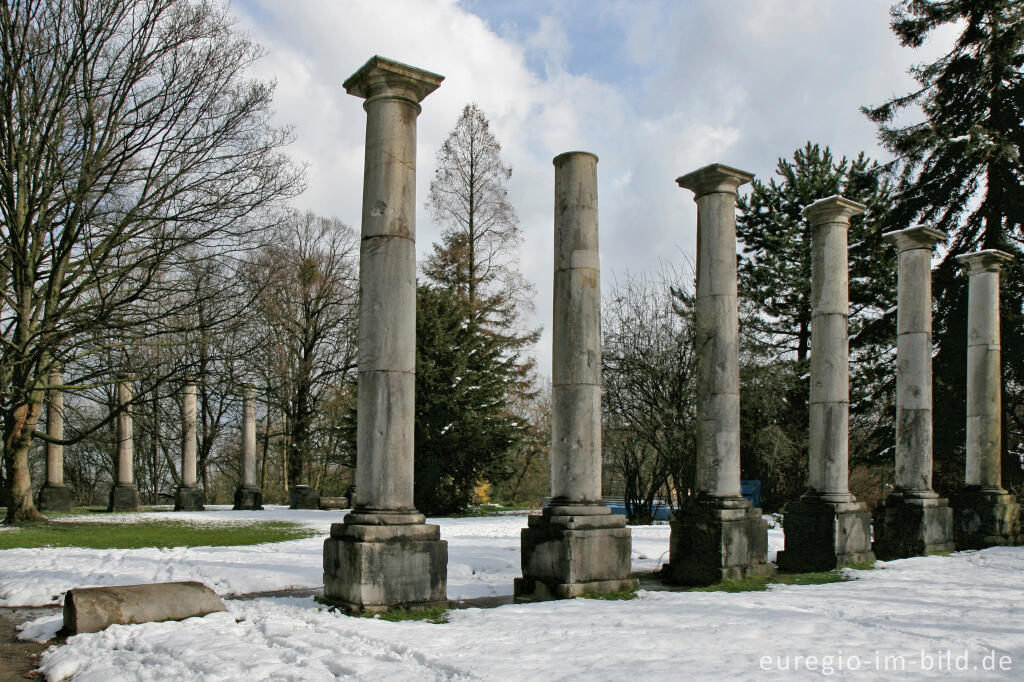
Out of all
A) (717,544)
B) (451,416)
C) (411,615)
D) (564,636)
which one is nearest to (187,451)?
(451,416)

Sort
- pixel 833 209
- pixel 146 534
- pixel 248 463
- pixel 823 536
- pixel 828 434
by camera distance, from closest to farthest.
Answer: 1. pixel 823 536
2. pixel 828 434
3. pixel 833 209
4. pixel 146 534
5. pixel 248 463

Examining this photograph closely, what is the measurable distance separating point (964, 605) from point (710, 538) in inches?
117

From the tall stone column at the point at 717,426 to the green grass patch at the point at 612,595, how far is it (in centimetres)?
171

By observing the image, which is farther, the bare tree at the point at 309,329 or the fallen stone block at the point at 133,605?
the bare tree at the point at 309,329

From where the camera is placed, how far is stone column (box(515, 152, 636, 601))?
9.31 m

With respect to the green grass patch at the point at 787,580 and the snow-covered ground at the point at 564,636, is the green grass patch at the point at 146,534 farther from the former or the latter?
the green grass patch at the point at 787,580

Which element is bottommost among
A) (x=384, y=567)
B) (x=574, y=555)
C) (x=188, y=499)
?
(x=188, y=499)

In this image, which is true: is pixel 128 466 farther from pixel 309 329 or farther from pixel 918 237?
pixel 918 237

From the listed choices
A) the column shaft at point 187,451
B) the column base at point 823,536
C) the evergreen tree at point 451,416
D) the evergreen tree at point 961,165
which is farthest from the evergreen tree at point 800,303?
the column shaft at point 187,451

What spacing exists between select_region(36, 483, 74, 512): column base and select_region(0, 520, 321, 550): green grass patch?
6.22 metres

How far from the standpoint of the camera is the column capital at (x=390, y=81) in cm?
886

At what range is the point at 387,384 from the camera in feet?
28.2

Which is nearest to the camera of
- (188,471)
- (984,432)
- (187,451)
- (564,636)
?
(564,636)

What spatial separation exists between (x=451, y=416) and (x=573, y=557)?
15.5m
